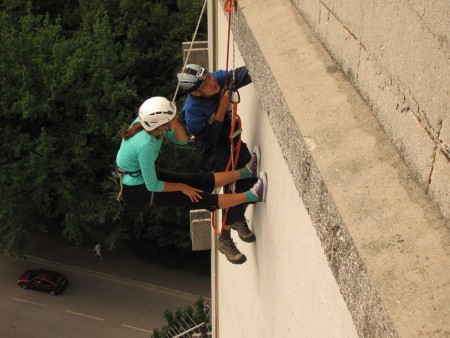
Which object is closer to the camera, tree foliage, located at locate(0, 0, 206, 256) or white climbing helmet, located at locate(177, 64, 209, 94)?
white climbing helmet, located at locate(177, 64, 209, 94)

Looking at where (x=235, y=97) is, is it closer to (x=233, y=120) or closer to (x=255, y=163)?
(x=233, y=120)

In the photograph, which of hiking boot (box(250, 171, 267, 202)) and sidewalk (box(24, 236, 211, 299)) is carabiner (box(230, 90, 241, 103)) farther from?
sidewalk (box(24, 236, 211, 299))

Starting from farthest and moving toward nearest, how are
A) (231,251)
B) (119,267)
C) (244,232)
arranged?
(119,267), (231,251), (244,232)

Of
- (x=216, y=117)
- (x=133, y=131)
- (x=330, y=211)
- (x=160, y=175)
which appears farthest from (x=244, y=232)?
(x=330, y=211)

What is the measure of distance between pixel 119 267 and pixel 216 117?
1439cm

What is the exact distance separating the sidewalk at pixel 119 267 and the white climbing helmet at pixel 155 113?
1344 cm

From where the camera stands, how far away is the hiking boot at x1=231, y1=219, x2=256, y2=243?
Result: 4598 millimetres

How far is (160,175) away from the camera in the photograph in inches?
184

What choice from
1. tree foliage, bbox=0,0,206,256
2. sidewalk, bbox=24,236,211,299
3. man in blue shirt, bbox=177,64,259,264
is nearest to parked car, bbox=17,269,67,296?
sidewalk, bbox=24,236,211,299

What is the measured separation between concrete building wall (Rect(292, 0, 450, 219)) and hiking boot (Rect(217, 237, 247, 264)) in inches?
104

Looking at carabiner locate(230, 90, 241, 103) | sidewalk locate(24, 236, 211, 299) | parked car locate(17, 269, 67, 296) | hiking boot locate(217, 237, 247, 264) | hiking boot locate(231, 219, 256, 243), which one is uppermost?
carabiner locate(230, 90, 241, 103)

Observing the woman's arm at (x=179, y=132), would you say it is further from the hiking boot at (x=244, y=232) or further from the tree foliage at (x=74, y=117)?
the tree foliage at (x=74, y=117)

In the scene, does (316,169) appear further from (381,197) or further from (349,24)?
(349,24)

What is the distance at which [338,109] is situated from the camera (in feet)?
8.31
